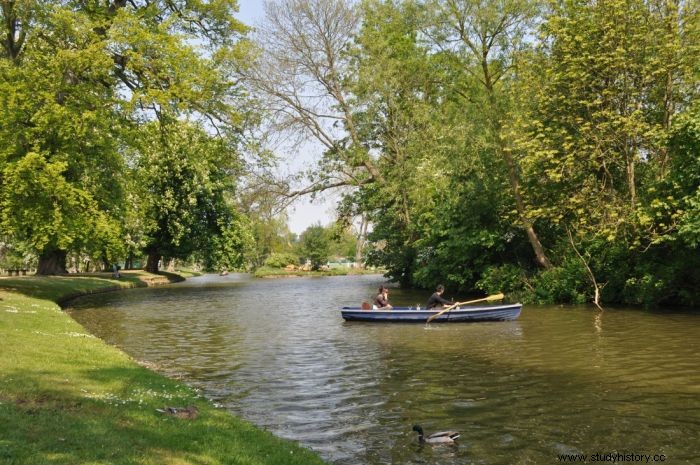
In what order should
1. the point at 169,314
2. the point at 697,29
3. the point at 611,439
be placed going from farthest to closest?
the point at 169,314 < the point at 697,29 < the point at 611,439

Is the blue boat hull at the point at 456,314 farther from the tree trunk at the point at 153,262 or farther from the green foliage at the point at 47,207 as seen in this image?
the tree trunk at the point at 153,262

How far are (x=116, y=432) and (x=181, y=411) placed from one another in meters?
1.68

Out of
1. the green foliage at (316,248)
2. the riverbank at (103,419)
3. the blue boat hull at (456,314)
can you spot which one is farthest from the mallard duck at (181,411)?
the green foliage at (316,248)

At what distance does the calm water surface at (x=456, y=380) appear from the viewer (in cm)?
892

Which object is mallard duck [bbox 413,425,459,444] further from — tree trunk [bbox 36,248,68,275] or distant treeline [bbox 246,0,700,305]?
tree trunk [bbox 36,248,68,275]

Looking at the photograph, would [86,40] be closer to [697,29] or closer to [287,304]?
[287,304]

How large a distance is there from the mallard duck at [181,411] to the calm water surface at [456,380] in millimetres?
1382

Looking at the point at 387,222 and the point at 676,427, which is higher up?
the point at 387,222

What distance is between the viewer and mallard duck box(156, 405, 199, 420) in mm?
8852

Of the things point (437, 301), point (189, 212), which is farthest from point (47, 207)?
point (189, 212)

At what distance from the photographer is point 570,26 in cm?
2620

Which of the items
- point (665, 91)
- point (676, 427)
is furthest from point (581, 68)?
point (676, 427)

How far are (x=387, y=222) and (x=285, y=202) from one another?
9296 millimetres

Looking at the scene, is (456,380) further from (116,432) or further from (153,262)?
(153,262)
